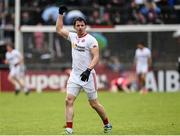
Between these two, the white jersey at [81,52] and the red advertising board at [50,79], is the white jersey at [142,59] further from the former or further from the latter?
the white jersey at [81,52]

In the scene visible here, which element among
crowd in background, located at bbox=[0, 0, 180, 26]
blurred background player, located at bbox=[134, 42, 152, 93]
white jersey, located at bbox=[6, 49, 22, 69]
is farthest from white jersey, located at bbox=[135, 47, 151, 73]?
white jersey, located at bbox=[6, 49, 22, 69]

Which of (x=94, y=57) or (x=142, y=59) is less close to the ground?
(x=94, y=57)

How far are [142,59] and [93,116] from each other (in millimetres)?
13345

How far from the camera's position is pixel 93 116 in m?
20.1

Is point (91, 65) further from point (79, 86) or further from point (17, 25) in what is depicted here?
point (17, 25)

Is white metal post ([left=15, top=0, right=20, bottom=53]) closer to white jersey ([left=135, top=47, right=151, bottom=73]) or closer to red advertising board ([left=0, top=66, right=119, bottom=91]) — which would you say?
red advertising board ([left=0, top=66, right=119, bottom=91])

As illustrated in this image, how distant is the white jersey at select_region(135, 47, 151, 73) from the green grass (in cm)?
360

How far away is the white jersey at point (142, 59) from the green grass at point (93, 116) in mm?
3604

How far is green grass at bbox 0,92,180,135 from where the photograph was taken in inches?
611

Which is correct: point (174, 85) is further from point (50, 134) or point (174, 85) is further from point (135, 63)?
point (50, 134)

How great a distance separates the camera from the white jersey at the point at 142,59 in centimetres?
3309

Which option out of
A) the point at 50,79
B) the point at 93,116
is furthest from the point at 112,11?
the point at 93,116

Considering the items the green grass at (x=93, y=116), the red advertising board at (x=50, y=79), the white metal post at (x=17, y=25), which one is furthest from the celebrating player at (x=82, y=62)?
the white metal post at (x=17, y=25)

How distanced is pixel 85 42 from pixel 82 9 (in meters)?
22.2
